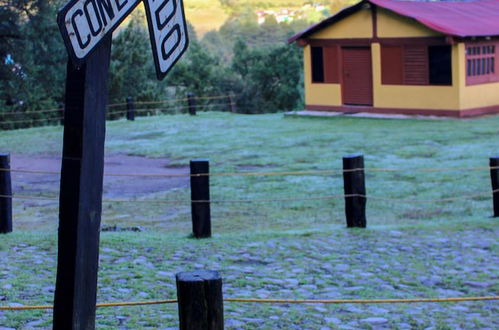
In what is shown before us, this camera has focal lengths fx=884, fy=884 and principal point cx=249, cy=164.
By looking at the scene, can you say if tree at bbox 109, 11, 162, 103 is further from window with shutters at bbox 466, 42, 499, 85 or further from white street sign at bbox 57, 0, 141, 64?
white street sign at bbox 57, 0, 141, 64

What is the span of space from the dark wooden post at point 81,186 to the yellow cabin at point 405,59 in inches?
825

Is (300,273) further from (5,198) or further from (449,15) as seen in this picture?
(449,15)

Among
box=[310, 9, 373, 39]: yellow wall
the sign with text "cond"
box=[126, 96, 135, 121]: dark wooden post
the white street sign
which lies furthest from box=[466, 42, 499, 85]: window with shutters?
the white street sign

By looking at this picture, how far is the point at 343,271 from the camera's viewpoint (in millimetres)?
7992

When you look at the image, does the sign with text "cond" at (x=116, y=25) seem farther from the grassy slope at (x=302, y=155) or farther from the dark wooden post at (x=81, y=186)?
the grassy slope at (x=302, y=155)

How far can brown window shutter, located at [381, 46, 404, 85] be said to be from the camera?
85.6 feet

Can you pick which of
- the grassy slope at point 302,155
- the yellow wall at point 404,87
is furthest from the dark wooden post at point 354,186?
the yellow wall at point 404,87

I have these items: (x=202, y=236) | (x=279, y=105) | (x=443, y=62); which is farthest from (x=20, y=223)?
(x=279, y=105)

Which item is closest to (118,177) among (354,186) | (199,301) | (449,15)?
(354,186)

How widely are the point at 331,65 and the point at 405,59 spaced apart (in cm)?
299

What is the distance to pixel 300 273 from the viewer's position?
25.8 ft

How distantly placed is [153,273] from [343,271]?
1714mm

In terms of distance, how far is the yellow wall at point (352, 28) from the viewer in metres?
26.8

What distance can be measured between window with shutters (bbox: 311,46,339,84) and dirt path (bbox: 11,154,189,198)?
34.0 feet
